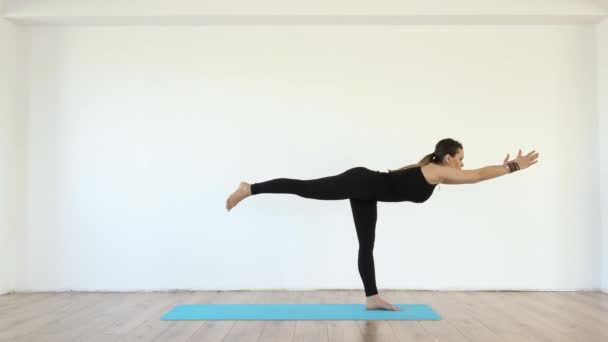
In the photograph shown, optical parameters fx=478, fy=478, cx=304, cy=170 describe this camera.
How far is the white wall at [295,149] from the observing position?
13.9 feet

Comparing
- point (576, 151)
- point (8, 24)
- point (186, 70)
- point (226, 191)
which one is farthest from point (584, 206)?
point (8, 24)

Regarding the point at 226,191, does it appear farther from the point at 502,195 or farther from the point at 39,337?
the point at 502,195

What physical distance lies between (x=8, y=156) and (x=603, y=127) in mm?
5284

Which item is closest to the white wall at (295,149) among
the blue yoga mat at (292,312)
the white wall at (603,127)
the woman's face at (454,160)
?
the white wall at (603,127)

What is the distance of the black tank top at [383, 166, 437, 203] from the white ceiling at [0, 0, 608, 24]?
169 centimetres

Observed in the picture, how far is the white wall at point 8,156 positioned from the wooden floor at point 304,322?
341 millimetres

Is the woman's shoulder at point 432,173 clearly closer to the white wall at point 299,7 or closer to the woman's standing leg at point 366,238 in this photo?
the woman's standing leg at point 366,238

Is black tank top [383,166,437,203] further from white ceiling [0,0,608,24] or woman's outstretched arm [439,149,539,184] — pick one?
white ceiling [0,0,608,24]

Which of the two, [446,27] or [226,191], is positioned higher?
[446,27]

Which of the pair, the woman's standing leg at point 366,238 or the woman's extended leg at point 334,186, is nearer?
the woman's extended leg at point 334,186

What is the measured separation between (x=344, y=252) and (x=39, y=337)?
2.44 metres

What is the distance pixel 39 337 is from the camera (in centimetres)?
262

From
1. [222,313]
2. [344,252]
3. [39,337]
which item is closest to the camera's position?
[39,337]

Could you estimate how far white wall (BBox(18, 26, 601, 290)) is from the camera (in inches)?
167
